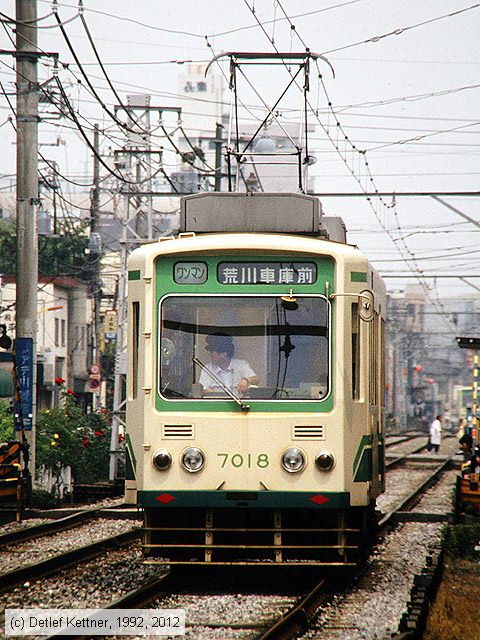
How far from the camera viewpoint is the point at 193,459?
10.2m

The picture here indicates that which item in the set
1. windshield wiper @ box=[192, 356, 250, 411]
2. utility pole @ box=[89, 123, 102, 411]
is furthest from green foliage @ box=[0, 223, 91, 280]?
windshield wiper @ box=[192, 356, 250, 411]

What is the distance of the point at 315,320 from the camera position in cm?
1036

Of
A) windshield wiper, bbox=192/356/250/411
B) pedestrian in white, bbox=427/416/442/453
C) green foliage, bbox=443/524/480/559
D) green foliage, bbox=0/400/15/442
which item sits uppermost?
windshield wiper, bbox=192/356/250/411

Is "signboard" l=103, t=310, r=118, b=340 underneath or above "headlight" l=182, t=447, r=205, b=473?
above

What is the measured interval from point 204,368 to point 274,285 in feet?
3.05

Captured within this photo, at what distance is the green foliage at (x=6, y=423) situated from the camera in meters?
22.4

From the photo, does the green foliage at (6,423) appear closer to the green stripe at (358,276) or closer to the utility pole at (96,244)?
the green stripe at (358,276)

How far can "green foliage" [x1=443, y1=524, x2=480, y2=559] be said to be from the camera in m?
13.9

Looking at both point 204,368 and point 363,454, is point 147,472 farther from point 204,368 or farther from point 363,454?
point 363,454

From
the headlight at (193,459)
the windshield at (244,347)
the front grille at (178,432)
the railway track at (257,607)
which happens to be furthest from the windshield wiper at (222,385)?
the railway track at (257,607)

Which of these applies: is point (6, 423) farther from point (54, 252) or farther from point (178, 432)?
point (54, 252)

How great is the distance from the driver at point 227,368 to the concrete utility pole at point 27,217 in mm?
9260

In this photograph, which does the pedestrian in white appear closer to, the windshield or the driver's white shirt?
the windshield

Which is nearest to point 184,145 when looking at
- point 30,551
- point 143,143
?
point 143,143
